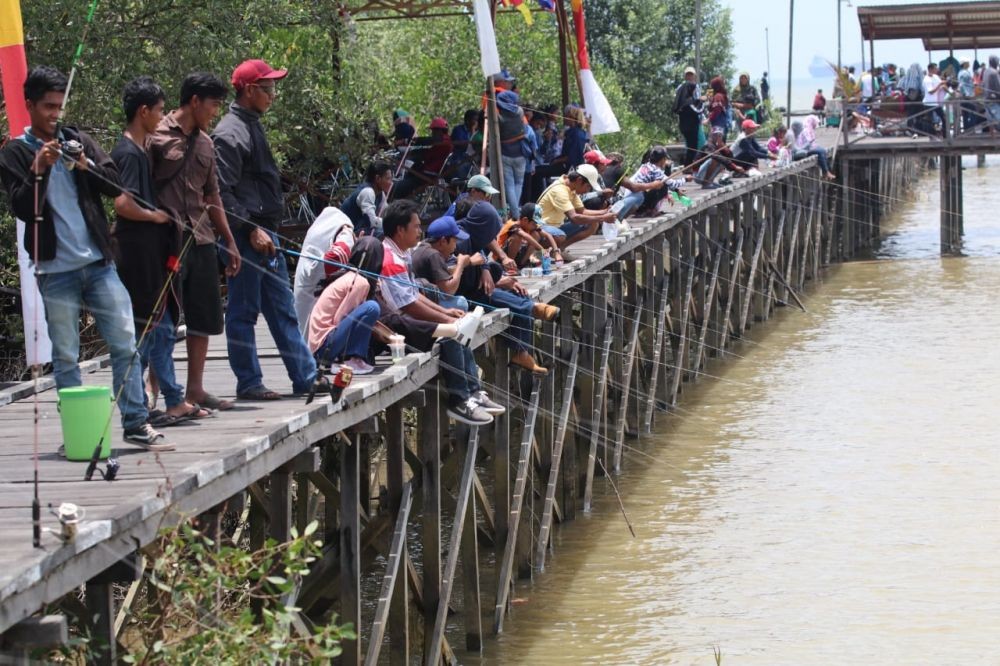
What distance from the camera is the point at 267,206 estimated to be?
8188 millimetres

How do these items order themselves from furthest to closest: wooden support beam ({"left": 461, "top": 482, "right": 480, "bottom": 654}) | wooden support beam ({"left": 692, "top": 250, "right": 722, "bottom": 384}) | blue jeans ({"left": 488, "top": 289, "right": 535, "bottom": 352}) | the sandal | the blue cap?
1. wooden support beam ({"left": 692, "top": 250, "right": 722, "bottom": 384})
2. blue jeans ({"left": 488, "top": 289, "right": 535, "bottom": 352})
3. wooden support beam ({"left": 461, "top": 482, "right": 480, "bottom": 654})
4. the blue cap
5. the sandal

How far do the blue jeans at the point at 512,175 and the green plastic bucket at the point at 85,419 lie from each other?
31.8ft

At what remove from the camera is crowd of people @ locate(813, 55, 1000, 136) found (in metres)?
31.5

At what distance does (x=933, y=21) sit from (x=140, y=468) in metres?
30.7

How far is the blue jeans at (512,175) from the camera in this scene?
1620 centimetres

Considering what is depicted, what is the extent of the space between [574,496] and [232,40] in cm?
477

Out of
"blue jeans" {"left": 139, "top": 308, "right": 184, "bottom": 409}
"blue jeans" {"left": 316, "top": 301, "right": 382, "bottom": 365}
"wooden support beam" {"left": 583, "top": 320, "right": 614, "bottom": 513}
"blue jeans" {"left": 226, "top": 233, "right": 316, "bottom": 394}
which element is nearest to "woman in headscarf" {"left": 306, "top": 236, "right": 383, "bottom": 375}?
"blue jeans" {"left": 316, "top": 301, "right": 382, "bottom": 365}

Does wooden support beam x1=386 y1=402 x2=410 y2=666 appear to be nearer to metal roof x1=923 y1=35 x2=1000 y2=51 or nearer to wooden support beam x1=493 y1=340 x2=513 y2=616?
wooden support beam x1=493 y1=340 x2=513 y2=616

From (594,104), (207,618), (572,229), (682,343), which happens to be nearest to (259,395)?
(207,618)

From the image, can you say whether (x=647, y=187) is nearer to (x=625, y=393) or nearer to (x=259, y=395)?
(x=625, y=393)

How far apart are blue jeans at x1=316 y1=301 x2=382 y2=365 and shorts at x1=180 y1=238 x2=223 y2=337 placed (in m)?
1.33

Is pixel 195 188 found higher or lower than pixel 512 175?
higher

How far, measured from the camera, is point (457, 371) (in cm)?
1005

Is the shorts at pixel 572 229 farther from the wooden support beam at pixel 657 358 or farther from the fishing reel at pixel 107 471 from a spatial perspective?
the fishing reel at pixel 107 471
